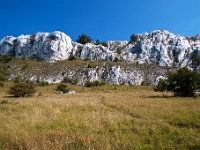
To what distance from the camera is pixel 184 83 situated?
28438 millimetres

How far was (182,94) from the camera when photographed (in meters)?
28.4

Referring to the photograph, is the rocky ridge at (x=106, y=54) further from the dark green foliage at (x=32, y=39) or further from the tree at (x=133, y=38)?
the tree at (x=133, y=38)

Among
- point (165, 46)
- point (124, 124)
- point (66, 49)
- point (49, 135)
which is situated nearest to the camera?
point (49, 135)

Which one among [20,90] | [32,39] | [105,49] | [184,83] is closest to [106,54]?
[105,49]

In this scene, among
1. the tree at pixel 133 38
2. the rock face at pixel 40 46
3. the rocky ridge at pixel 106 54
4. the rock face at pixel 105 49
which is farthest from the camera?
the tree at pixel 133 38

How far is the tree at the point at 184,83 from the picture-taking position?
27980 mm

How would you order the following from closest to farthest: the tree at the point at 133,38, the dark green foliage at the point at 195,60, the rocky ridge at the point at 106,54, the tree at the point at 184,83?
the tree at the point at 184,83, the rocky ridge at the point at 106,54, the dark green foliage at the point at 195,60, the tree at the point at 133,38

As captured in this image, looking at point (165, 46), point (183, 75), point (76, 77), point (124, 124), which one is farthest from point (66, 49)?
point (124, 124)

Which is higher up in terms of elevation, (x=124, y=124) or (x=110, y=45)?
(x=110, y=45)

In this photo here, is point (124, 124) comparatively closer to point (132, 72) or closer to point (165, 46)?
point (132, 72)

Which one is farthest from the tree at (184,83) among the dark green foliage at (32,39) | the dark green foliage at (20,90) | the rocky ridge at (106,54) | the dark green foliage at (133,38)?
the dark green foliage at (32,39)

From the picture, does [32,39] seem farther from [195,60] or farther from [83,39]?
[195,60]

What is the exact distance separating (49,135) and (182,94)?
2796 centimetres

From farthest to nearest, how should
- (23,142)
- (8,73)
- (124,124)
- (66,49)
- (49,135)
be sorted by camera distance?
(66,49)
(8,73)
(124,124)
(49,135)
(23,142)
